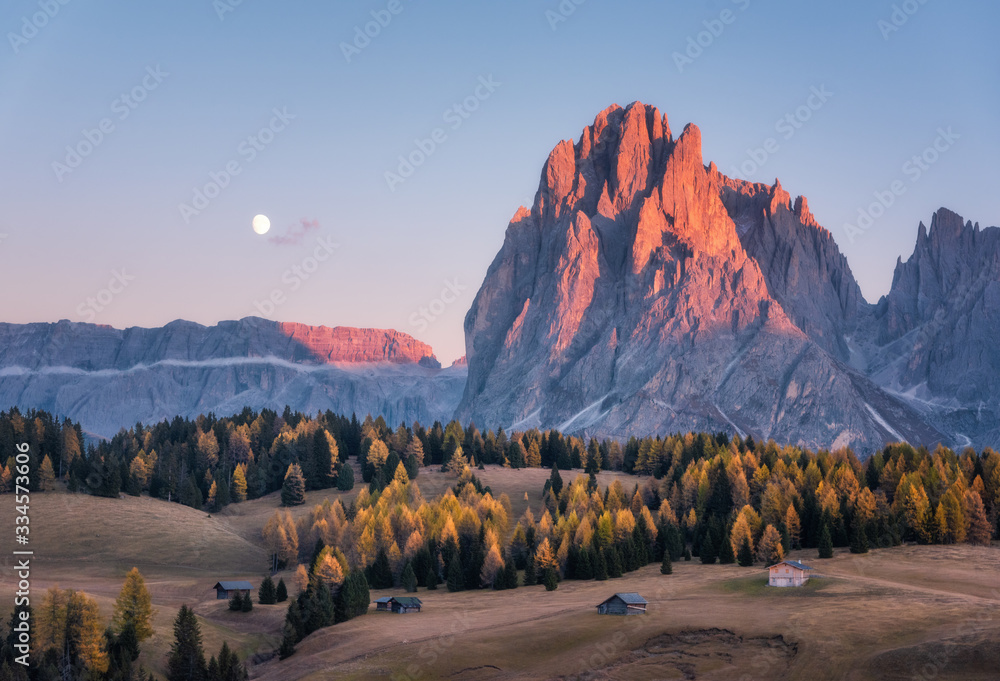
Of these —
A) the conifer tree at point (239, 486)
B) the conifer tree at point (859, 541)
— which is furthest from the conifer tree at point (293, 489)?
the conifer tree at point (859, 541)

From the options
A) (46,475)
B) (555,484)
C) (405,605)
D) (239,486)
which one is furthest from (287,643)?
(239,486)

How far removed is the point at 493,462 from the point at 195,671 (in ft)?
385

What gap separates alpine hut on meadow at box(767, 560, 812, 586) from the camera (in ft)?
307

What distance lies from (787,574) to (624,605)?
18.7 m

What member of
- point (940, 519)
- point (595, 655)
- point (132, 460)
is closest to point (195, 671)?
point (595, 655)

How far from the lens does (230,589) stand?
349 ft

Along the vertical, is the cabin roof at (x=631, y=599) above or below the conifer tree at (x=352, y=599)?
below

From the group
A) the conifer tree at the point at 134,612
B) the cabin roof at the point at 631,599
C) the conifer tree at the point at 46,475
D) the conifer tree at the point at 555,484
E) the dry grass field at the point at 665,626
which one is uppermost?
the conifer tree at the point at 46,475

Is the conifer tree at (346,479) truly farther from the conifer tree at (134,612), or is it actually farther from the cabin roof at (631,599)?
the cabin roof at (631,599)

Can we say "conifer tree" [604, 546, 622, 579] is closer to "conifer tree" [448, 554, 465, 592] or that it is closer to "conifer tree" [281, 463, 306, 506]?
"conifer tree" [448, 554, 465, 592]

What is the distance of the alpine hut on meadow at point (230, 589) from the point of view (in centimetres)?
10619

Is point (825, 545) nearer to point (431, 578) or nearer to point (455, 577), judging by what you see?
point (455, 577)

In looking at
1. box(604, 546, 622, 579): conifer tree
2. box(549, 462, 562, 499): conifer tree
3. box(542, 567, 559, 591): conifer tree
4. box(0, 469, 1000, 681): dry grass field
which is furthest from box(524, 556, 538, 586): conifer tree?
box(549, 462, 562, 499): conifer tree

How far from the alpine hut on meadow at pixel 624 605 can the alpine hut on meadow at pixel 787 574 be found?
15.3 metres
